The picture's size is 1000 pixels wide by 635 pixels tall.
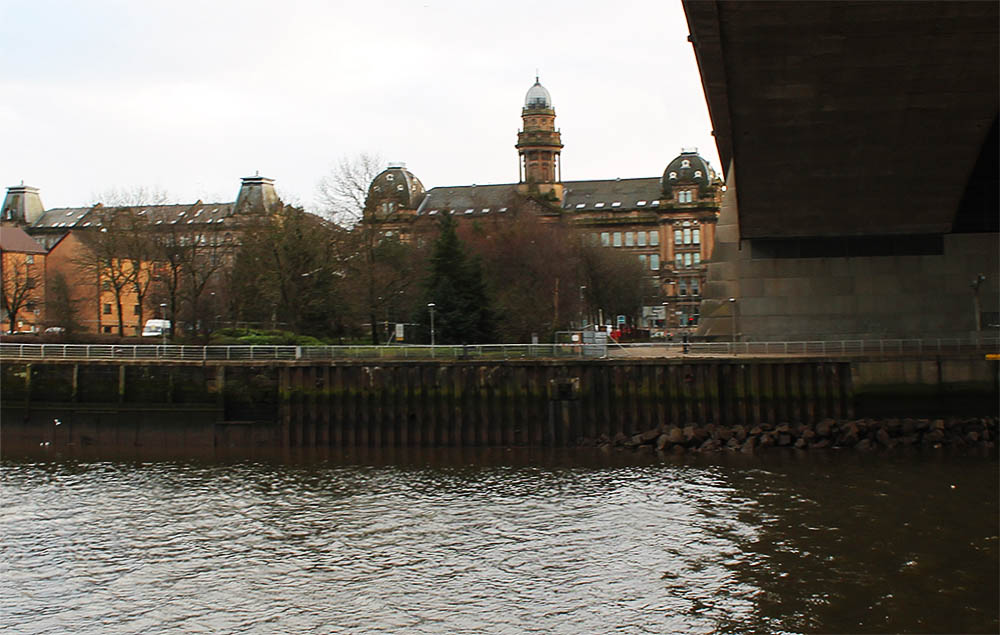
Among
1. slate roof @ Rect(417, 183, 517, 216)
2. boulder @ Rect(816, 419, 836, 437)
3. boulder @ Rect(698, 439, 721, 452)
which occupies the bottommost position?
boulder @ Rect(698, 439, 721, 452)

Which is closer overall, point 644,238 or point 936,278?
point 936,278

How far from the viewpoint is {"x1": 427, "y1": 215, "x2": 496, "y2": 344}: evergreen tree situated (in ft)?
194

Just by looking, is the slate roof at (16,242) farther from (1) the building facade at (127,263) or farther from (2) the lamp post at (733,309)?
(2) the lamp post at (733,309)

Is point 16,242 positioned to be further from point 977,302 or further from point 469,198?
point 977,302

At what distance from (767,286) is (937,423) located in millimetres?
11375

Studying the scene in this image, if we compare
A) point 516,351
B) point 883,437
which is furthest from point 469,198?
point 883,437

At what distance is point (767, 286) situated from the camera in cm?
5147

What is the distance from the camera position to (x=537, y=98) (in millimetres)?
139250

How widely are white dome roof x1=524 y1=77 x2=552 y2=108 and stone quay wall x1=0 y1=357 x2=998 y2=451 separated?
318 feet

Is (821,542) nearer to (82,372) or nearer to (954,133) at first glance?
(954,133)

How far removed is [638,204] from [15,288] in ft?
256

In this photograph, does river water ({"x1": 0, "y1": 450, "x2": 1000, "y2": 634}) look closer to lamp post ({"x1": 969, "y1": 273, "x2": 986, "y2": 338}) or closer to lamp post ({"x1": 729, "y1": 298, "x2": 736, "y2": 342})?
lamp post ({"x1": 969, "y1": 273, "x2": 986, "y2": 338})

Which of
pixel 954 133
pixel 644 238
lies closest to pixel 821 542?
pixel 954 133

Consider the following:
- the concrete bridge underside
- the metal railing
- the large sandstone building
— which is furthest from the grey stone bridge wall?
the large sandstone building
